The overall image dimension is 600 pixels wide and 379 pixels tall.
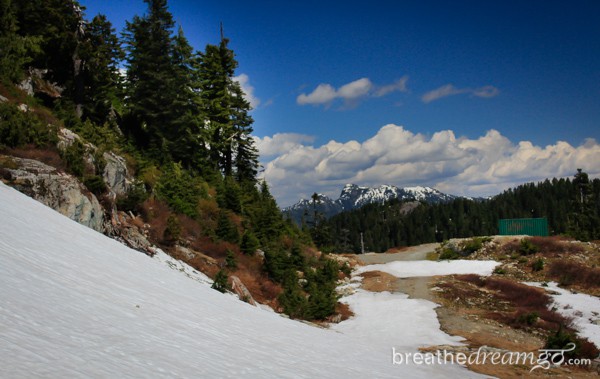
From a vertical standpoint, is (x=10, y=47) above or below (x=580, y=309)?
above

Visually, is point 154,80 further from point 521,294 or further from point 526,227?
point 526,227

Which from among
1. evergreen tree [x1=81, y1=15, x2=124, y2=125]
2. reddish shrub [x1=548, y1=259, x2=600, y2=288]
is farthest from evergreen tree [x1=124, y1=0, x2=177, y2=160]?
reddish shrub [x1=548, y1=259, x2=600, y2=288]

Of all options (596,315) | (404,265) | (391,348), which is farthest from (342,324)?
(404,265)

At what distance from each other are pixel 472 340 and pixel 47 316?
17158mm

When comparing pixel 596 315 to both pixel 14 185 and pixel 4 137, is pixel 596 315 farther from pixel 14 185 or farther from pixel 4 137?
pixel 4 137

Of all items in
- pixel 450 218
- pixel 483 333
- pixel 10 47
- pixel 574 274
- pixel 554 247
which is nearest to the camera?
pixel 483 333

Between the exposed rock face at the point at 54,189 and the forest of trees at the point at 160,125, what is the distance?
1626 millimetres

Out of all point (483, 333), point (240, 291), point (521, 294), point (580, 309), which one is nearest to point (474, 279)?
point (521, 294)

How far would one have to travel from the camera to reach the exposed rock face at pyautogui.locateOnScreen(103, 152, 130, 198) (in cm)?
2012

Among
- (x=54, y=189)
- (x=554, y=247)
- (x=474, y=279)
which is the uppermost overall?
(x=54, y=189)

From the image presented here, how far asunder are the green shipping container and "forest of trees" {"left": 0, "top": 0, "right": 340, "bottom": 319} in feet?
128

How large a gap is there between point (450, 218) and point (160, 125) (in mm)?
135831

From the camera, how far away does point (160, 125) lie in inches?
1325

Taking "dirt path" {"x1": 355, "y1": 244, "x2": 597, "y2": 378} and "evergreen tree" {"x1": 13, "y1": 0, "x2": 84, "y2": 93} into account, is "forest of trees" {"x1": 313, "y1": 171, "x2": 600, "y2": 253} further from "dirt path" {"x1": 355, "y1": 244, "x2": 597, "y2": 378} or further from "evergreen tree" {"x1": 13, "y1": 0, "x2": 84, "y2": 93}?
"evergreen tree" {"x1": 13, "y1": 0, "x2": 84, "y2": 93}
